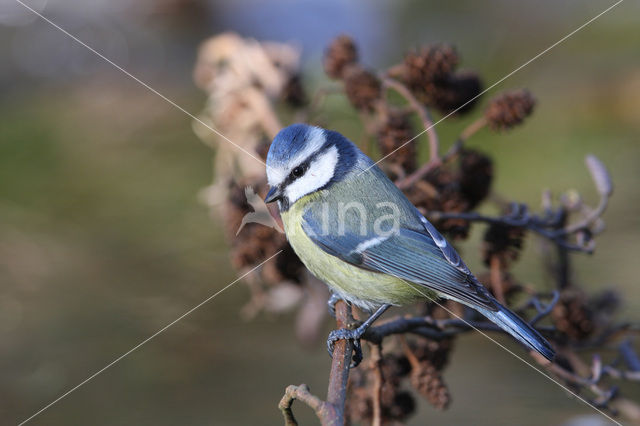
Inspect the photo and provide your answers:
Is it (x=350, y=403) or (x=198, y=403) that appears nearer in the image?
(x=350, y=403)

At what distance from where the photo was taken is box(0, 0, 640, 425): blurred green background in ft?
5.78

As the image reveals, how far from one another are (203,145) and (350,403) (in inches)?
92.5

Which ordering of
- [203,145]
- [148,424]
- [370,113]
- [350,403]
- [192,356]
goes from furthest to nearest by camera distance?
[203,145], [192,356], [148,424], [370,113], [350,403]

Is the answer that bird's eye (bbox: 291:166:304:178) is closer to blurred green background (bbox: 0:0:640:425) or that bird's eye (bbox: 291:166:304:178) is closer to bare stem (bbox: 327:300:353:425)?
bare stem (bbox: 327:300:353:425)

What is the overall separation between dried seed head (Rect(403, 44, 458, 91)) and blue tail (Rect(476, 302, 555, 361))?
455mm

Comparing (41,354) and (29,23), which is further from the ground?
(29,23)

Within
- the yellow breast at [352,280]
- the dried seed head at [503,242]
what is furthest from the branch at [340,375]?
the dried seed head at [503,242]

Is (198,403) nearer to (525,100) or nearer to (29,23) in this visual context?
(525,100)

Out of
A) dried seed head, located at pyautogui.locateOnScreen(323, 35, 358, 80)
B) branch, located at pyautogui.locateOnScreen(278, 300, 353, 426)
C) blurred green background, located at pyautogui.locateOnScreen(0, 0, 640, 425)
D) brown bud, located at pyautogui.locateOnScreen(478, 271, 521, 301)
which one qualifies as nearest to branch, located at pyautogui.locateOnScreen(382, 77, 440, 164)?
dried seed head, located at pyautogui.locateOnScreen(323, 35, 358, 80)

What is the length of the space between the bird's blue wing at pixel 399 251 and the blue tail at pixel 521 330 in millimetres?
78

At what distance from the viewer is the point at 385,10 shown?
14.9 ft

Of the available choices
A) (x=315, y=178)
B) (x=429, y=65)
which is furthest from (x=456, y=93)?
(x=315, y=178)

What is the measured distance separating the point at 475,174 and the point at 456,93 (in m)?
0.16

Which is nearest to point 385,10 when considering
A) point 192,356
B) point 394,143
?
point 192,356
